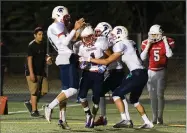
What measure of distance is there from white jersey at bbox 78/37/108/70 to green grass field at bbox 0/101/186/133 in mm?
1186

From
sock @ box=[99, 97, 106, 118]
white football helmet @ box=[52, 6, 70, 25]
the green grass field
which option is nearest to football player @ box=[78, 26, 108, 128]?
white football helmet @ box=[52, 6, 70, 25]

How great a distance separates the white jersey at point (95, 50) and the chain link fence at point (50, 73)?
8151mm

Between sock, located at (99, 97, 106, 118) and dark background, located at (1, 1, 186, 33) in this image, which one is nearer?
sock, located at (99, 97, 106, 118)

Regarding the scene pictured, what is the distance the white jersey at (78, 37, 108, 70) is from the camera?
441 inches

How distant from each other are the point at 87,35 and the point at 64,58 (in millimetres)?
533

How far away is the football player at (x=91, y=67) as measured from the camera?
11211 millimetres

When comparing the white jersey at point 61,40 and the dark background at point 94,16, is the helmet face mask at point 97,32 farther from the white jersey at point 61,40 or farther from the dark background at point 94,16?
the dark background at point 94,16

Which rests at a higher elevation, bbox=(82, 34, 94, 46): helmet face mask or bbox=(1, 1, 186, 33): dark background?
bbox=(1, 1, 186, 33): dark background

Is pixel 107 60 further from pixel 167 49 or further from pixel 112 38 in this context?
pixel 167 49

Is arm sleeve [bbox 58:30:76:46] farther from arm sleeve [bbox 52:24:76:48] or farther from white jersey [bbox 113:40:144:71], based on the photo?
white jersey [bbox 113:40:144:71]

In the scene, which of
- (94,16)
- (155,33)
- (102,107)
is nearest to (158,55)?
(155,33)

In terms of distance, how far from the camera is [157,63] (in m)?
12.4

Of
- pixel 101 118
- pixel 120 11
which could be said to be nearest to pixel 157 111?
pixel 101 118

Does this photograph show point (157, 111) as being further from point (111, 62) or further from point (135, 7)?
point (135, 7)
